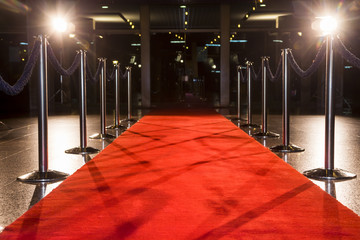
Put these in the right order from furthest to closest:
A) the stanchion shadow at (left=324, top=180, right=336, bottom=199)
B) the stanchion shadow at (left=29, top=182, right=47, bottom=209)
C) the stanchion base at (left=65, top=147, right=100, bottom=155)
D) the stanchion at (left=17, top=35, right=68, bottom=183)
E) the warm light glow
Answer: the stanchion base at (left=65, top=147, right=100, bottom=155), the warm light glow, the stanchion at (left=17, top=35, right=68, bottom=183), the stanchion shadow at (left=324, top=180, right=336, bottom=199), the stanchion shadow at (left=29, top=182, right=47, bottom=209)

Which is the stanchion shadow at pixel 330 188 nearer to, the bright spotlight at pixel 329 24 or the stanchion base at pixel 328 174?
the stanchion base at pixel 328 174

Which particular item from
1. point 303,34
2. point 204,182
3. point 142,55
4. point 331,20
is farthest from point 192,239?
point 303,34

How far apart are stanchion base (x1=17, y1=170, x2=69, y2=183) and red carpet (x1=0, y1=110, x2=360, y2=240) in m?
0.12

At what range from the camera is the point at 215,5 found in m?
15.2

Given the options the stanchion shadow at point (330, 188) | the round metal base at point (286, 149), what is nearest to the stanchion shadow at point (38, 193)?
the stanchion shadow at point (330, 188)

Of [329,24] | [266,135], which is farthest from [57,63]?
[266,135]

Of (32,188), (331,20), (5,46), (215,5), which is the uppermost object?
(215,5)

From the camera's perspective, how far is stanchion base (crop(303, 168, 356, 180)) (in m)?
3.59

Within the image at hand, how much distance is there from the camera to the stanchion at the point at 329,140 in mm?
3635

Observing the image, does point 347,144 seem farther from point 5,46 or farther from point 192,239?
point 5,46

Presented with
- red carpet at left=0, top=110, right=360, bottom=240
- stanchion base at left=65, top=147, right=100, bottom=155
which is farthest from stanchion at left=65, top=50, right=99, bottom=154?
red carpet at left=0, top=110, right=360, bottom=240

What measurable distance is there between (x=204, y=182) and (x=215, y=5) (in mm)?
12708

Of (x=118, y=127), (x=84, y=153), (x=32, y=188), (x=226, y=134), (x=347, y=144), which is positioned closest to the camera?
→ (x=32, y=188)

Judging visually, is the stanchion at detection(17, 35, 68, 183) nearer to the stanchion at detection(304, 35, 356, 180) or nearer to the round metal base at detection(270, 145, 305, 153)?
the stanchion at detection(304, 35, 356, 180)
